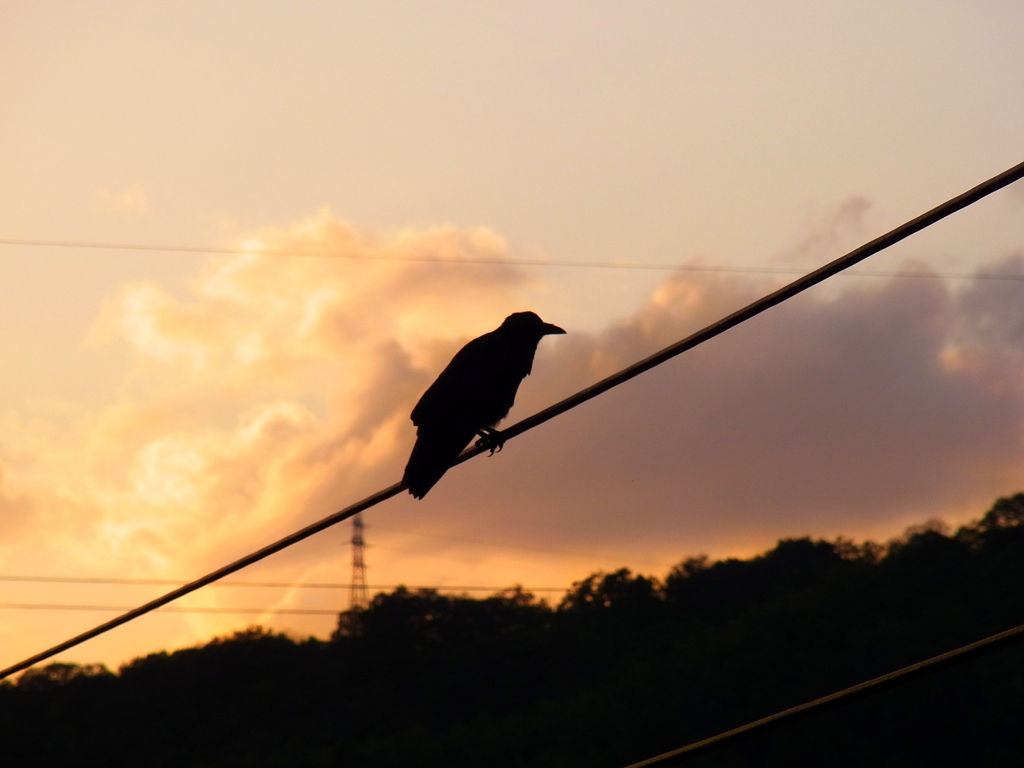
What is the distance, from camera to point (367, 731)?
7244 centimetres

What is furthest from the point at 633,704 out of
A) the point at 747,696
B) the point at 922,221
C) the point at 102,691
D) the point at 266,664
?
the point at 922,221

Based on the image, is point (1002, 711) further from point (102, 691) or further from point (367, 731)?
point (102, 691)

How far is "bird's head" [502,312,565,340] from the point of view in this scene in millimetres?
9703

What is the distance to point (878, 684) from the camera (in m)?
4.24

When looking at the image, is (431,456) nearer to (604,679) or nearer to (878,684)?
(878,684)

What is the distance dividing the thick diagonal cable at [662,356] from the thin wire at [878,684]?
160 centimetres

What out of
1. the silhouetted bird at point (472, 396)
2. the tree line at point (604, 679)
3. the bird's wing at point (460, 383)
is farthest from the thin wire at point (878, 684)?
the tree line at point (604, 679)

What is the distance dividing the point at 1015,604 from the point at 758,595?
17903 mm

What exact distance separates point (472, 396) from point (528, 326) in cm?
117

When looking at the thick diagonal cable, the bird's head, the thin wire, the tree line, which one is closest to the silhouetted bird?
the bird's head

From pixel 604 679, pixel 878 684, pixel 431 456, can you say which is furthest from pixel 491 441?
pixel 604 679

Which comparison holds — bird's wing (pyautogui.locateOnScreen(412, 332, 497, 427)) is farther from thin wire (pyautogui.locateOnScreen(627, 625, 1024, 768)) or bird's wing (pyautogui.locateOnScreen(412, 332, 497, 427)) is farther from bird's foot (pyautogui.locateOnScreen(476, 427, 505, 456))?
thin wire (pyautogui.locateOnScreen(627, 625, 1024, 768))

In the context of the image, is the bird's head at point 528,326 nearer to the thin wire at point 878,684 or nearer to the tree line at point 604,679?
the thin wire at point 878,684

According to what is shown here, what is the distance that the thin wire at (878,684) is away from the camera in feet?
12.9
